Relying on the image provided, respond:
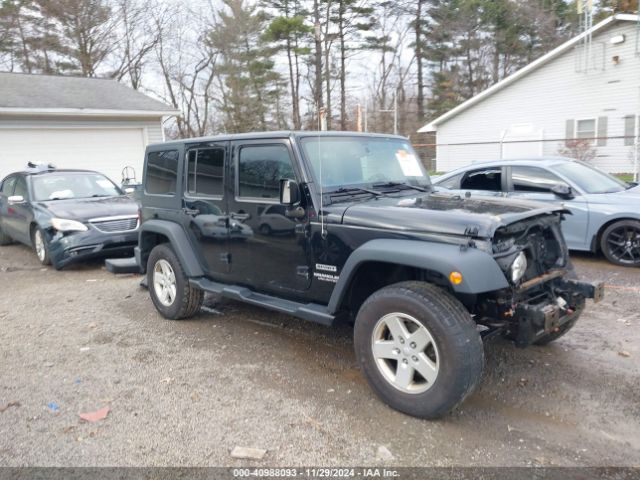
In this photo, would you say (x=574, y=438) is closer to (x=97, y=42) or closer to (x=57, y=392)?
(x=57, y=392)

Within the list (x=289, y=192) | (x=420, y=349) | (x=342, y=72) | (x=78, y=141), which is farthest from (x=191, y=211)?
(x=342, y=72)

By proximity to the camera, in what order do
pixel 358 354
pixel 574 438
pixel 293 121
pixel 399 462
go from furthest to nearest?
pixel 293 121, pixel 358 354, pixel 574 438, pixel 399 462

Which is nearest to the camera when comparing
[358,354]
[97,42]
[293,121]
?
[358,354]

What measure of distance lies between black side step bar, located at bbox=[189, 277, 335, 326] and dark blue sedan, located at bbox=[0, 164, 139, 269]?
148 inches

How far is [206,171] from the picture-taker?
500 cm

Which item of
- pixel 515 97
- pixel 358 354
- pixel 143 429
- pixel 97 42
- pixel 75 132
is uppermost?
pixel 97 42

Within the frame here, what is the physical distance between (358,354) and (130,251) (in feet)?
20.4

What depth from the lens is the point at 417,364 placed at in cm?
333

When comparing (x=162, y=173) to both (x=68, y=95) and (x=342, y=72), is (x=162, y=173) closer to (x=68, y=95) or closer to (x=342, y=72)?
(x=68, y=95)

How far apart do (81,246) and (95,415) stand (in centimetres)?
506

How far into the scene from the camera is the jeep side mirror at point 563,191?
7027 mm

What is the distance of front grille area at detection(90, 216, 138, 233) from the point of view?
27.1 ft

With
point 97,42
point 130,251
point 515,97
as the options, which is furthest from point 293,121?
point 130,251

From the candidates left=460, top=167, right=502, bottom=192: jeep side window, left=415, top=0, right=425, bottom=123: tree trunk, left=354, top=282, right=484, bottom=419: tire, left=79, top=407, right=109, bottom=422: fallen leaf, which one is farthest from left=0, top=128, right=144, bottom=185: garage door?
left=415, top=0, right=425, bottom=123: tree trunk
